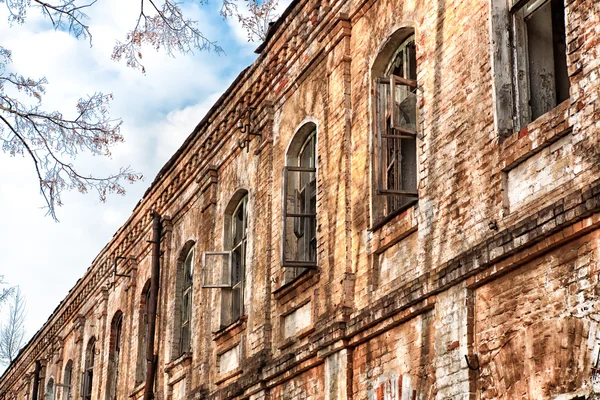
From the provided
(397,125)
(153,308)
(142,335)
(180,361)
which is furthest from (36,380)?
(397,125)

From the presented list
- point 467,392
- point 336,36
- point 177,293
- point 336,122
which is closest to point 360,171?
point 336,122

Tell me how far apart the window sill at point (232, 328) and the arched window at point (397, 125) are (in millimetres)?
4128

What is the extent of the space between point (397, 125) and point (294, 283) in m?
3.24

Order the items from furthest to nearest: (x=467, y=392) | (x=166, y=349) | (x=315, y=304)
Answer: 1. (x=166, y=349)
2. (x=315, y=304)
3. (x=467, y=392)

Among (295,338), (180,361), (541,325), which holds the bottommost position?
(541,325)

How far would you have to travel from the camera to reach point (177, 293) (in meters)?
18.4

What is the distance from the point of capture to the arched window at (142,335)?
19938 millimetres

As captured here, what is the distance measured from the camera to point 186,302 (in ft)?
60.1

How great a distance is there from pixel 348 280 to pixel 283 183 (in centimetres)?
196

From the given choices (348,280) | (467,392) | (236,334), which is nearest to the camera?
(467,392)

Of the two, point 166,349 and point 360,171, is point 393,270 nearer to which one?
point 360,171

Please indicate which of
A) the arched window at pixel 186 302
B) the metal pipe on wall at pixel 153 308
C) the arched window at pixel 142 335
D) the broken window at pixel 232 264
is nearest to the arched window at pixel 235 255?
Result: the broken window at pixel 232 264

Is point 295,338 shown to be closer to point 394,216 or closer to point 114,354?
point 394,216

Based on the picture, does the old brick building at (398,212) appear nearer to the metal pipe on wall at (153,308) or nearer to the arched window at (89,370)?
the metal pipe on wall at (153,308)
